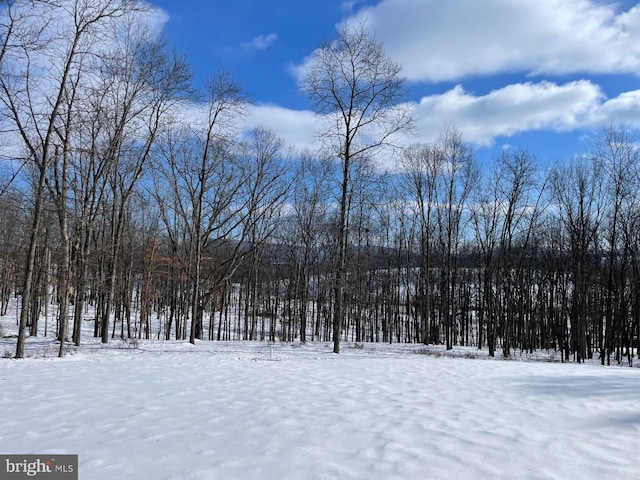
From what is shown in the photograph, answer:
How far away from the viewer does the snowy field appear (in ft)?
11.5

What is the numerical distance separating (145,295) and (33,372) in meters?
19.9

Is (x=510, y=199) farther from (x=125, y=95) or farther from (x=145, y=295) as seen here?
(x=145, y=295)

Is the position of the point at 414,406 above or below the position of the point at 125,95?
below

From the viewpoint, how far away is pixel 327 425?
4676mm

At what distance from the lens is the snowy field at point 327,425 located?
350 centimetres

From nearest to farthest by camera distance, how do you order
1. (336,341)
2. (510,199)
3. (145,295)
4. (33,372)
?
(33,372) < (336,341) < (510,199) < (145,295)

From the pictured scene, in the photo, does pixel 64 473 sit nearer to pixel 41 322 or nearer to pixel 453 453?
pixel 453 453

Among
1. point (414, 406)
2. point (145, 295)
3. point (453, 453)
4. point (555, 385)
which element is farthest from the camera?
point (145, 295)

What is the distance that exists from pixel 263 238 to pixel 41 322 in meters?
17.5

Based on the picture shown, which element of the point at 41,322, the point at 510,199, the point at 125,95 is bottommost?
the point at 41,322

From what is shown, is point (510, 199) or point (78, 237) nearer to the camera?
point (78, 237)

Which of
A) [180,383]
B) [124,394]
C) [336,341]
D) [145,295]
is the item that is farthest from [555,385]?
[145,295]

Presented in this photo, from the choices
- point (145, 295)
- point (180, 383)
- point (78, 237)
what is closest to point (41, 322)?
point (145, 295)

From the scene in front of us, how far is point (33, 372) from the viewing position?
28.3 feet
